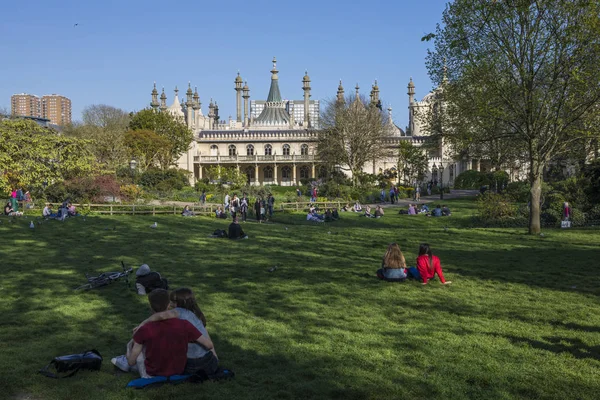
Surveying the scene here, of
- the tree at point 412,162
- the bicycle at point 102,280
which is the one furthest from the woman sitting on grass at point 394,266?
the tree at point 412,162

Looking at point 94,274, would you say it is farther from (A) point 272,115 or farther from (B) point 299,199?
(A) point 272,115

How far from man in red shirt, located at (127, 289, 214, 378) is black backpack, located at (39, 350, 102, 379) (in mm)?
579

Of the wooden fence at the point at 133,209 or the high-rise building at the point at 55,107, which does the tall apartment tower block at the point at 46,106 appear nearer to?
the high-rise building at the point at 55,107

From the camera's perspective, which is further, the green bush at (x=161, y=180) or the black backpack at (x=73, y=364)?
the green bush at (x=161, y=180)

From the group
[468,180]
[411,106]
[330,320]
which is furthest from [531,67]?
[411,106]

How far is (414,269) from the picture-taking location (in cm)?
1195

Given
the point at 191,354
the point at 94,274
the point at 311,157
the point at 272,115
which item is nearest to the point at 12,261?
the point at 94,274

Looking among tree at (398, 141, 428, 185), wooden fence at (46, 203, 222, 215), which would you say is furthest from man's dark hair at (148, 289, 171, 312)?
tree at (398, 141, 428, 185)

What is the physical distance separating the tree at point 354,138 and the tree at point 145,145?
53.7 ft

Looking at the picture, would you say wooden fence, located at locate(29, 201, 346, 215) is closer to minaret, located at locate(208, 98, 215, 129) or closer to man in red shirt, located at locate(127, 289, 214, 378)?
man in red shirt, located at locate(127, 289, 214, 378)

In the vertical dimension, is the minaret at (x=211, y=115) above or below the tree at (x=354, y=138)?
above

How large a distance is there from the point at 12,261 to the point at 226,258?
5276 mm

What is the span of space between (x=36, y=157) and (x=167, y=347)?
32304mm

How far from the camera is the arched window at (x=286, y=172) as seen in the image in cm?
7781
